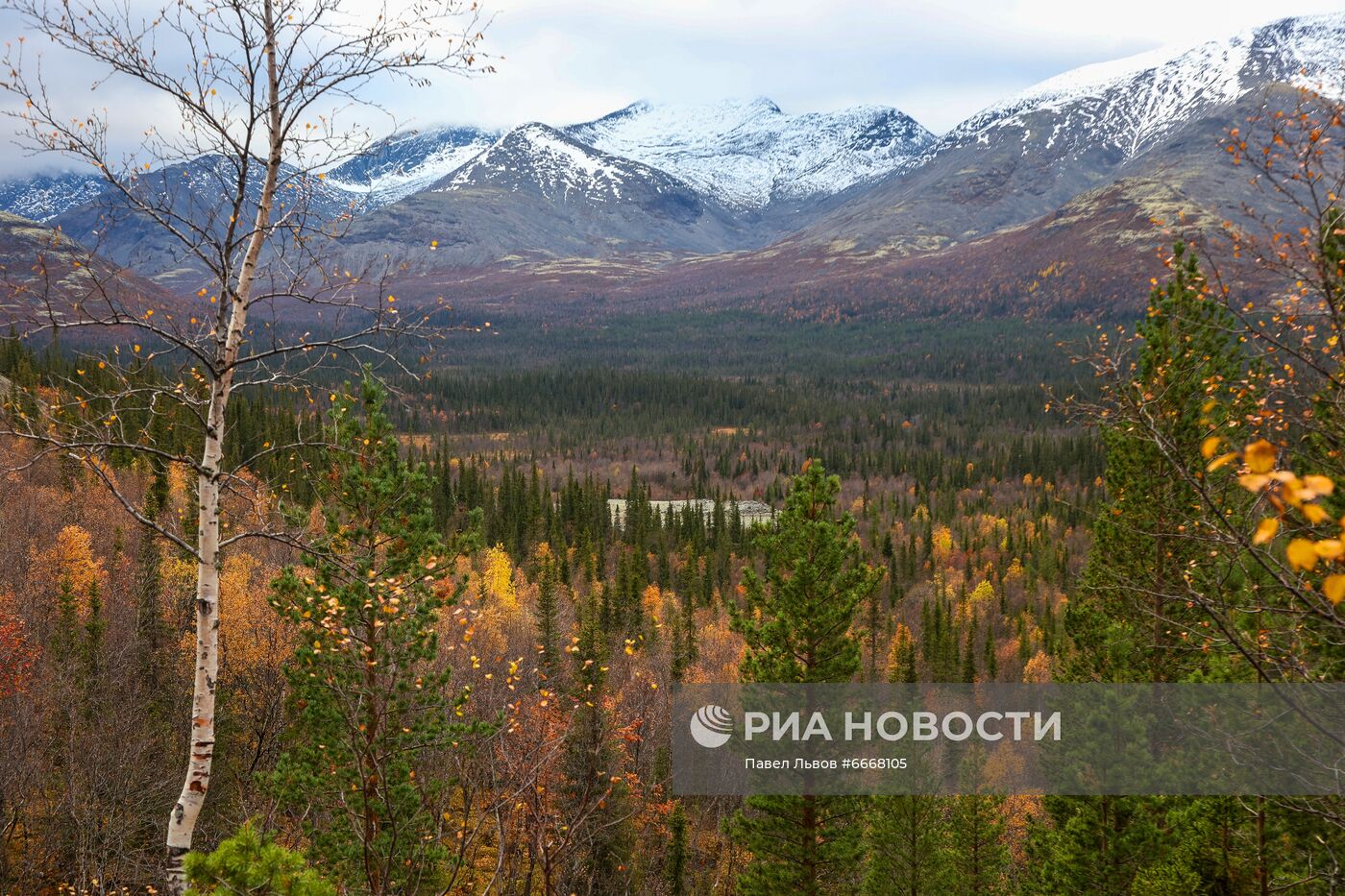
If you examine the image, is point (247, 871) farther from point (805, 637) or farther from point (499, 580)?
point (499, 580)

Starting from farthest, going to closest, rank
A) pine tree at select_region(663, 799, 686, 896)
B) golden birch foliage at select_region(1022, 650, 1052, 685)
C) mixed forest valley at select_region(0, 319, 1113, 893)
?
golden birch foliage at select_region(1022, 650, 1052, 685) → pine tree at select_region(663, 799, 686, 896) → mixed forest valley at select_region(0, 319, 1113, 893)

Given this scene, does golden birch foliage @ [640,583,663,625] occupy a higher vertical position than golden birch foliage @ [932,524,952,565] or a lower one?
higher

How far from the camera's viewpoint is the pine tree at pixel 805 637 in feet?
61.7

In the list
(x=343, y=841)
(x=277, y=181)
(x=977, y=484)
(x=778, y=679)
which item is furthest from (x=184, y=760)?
(x=977, y=484)

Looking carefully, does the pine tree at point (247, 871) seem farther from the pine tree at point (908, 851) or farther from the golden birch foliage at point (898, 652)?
the golden birch foliage at point (898, 652)

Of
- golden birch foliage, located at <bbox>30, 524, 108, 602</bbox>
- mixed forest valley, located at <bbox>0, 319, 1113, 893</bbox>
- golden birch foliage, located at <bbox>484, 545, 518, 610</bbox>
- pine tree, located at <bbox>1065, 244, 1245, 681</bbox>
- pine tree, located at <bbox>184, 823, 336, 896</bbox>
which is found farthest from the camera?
golden birch foliage, located at <bbox>484, 545, 518, 610</bbox>

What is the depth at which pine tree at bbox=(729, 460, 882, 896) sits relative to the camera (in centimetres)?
1881

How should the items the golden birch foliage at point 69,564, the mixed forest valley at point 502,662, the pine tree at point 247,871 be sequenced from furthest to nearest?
the golden birch foliage at point 69,564
the mixed forest valley at point 502,662
the pine tree at point 247,871

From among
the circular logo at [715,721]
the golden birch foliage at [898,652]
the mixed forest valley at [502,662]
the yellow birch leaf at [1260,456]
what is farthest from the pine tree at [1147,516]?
the golden birch foliage at [898,652]

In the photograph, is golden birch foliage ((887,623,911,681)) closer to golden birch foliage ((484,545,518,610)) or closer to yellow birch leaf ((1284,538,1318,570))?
golden birch foliage ((484,545,518,610))

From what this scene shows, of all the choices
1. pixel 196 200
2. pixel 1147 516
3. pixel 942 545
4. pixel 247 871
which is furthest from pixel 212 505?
pixel 942 545

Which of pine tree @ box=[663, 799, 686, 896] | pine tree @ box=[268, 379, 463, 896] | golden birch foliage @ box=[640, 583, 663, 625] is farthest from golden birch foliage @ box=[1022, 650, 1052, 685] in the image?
pine tree @ box=[268, 379, 463, 896]

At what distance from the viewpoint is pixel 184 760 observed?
29500 mm

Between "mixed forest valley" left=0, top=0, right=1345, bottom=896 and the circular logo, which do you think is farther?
the circular logo
